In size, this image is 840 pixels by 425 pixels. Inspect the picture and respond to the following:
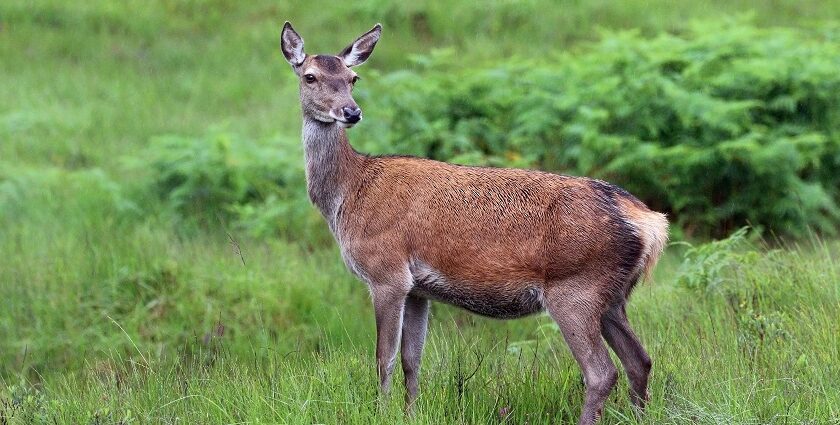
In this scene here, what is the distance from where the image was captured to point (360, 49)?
656cm

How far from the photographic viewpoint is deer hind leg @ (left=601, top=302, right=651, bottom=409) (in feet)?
18.0

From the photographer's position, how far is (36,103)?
13.8 metres

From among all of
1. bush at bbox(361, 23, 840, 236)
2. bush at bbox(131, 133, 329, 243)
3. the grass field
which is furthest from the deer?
bush at bbox(131, 133, 329, 243)

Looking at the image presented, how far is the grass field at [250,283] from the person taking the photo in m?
5.20

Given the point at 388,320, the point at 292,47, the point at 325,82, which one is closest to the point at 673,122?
the point at 292,47

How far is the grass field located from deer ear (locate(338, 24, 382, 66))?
154 cm

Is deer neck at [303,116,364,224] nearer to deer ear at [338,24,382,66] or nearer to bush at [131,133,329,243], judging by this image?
deer ear at [338,24,382,66]

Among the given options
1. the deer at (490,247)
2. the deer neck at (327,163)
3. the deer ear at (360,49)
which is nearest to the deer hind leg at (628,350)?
the deer at (490,247)

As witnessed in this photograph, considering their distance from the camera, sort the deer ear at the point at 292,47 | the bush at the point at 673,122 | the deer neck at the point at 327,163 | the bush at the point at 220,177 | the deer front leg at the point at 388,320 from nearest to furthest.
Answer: the deer front leg at the point at 388,320 < the deer neck at the point at 327,163 < the deer ear at the point at 292,47 < the bush at the point at 673,122 < the bush at the point at 220,177

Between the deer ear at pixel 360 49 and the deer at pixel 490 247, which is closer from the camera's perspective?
the deer at pixel 490 247

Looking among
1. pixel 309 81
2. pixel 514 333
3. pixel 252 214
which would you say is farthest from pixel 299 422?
A: pixel 252 214

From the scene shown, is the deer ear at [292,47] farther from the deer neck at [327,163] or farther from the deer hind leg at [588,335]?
the deer hind leg at [588,335]

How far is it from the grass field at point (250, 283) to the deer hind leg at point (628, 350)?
0.24 ft

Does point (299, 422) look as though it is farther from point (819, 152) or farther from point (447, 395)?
point (819, 152)
